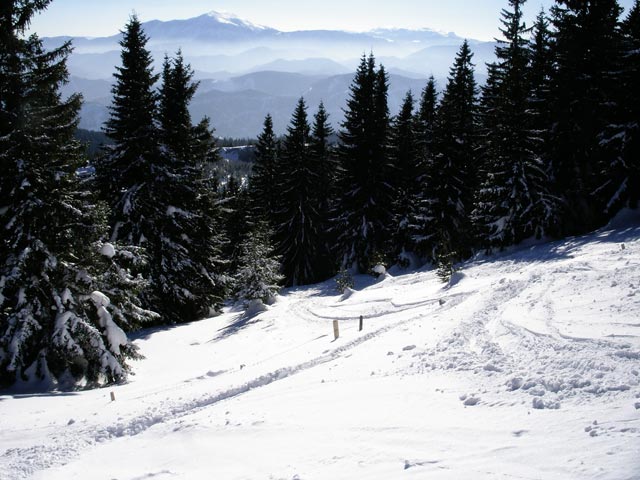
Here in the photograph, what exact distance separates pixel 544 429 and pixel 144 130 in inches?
871

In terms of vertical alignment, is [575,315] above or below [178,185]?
below

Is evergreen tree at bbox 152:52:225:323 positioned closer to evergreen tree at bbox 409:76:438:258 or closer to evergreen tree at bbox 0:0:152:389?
evergreen tree at bbox 0:0:152:389

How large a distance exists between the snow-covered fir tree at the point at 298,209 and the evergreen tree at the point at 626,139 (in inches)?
844

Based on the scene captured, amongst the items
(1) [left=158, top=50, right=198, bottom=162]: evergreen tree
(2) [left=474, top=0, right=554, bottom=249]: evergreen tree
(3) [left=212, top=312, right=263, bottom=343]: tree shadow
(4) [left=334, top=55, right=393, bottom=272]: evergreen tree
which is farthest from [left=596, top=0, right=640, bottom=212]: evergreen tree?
(1) [left=158, top=50, right=198, bottom=162]: evergreen tree

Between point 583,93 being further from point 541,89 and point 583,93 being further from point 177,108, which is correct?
point 177,108

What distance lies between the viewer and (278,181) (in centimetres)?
4144

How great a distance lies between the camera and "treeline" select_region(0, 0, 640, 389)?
1462 centimetres

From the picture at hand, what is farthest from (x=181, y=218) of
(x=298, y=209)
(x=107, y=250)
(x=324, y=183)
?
(x=324, y=183)

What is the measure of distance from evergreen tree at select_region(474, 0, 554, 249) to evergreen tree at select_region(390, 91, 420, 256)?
20.5 ft

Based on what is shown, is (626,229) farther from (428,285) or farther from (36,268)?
(36,268)

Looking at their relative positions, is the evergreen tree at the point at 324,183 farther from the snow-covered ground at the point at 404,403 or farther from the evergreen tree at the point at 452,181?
the snow-covered ground at the point at 404,403

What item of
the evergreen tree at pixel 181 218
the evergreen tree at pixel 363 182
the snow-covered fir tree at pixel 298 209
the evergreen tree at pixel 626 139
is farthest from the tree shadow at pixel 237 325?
the evergreen tree at pixel 626 139

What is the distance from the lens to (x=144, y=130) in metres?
22.6

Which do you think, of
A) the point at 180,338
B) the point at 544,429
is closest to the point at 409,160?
the point at 180,338
